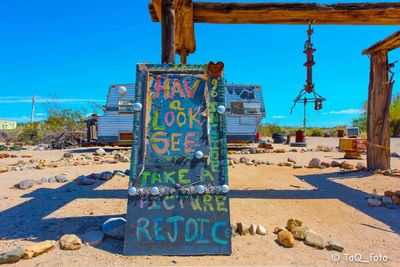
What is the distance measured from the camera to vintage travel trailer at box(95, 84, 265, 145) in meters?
11.5

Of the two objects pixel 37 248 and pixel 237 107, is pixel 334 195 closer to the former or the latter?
pixel 37 248

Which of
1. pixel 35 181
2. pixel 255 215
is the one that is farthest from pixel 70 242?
pixel 35 181

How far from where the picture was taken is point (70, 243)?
2557mm

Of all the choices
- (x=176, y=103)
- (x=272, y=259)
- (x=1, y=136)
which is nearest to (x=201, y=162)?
(x=176, y=103)

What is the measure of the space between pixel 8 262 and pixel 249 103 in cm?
1026

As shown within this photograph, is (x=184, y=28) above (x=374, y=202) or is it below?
above

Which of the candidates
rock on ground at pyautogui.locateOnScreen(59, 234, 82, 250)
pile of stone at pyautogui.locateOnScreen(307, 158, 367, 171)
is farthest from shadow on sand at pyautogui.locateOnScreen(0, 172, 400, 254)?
pile of stone at pyautogui.locateOnScreen(307, 158, 367, 171)

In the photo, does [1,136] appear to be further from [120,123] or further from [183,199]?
[183,199]

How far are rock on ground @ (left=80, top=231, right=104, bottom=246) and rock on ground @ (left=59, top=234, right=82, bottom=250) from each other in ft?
0.24

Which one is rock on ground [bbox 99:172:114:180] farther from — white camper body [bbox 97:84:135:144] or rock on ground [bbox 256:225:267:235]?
white camper body [bbox 97:84:135:144]

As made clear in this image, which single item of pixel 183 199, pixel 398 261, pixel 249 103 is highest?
pixel 249 103

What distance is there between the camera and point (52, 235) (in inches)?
114

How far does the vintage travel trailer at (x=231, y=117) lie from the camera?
11.5 meters

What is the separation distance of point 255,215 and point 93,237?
73.6 inches
